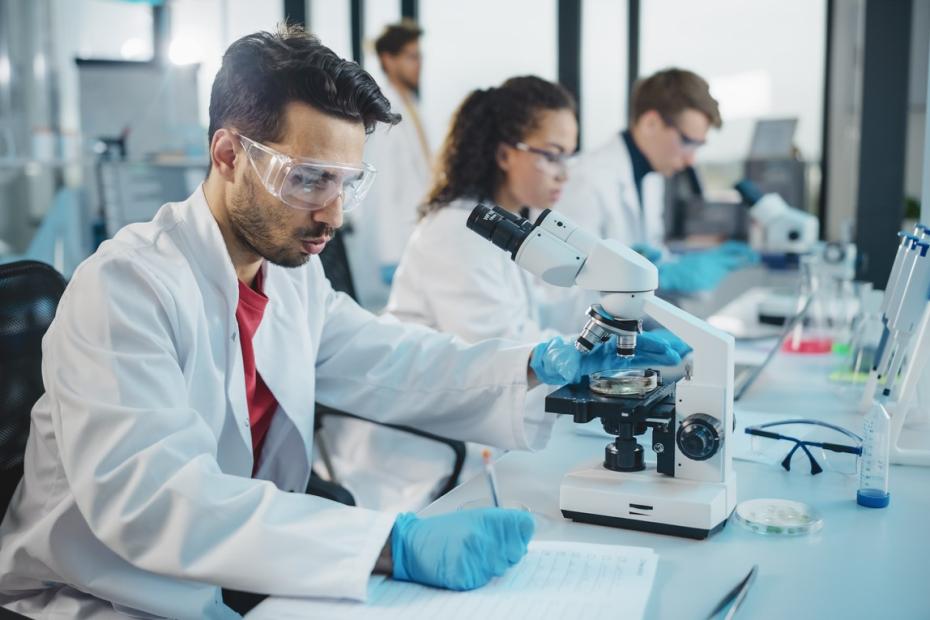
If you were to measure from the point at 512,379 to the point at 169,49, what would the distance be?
5773mm

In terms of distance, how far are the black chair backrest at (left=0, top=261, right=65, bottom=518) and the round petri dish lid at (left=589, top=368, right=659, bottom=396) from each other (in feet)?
2.70

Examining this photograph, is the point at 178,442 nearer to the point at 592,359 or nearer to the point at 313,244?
the point at 313,244

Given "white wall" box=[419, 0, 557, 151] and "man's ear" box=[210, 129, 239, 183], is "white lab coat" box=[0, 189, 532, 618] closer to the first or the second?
"man's ear" box=[210, 129, 239, 183]

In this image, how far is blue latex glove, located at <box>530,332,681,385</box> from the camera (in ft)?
4.57

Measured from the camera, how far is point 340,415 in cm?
198

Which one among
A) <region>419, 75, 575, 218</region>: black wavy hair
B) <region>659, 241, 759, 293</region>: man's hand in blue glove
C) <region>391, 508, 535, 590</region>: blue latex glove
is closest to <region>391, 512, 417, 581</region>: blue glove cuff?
<region>391, 508, 535, 590</region>: blue latex glove

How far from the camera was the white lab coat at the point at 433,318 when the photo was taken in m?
2.04

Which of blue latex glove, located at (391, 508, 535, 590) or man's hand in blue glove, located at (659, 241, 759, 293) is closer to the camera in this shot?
blue latex glove, located at (391, 508, 535, 590)

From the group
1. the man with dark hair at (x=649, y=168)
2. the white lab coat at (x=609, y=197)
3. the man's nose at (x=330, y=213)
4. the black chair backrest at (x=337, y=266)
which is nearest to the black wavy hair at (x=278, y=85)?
the man's nose at (x=330, y=213)

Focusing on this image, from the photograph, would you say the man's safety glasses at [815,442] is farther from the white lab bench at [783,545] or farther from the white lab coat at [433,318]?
the white lab coat at [433,318]

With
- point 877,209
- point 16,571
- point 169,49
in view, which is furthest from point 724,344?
point 169,49

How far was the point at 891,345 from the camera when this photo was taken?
159cm

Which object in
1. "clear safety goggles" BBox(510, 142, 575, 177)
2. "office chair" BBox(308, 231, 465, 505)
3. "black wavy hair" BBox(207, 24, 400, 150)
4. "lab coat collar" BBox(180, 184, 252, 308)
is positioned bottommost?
"office chair" BBox(308, 231, 465, 505)

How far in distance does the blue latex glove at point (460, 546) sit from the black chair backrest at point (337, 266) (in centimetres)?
113
